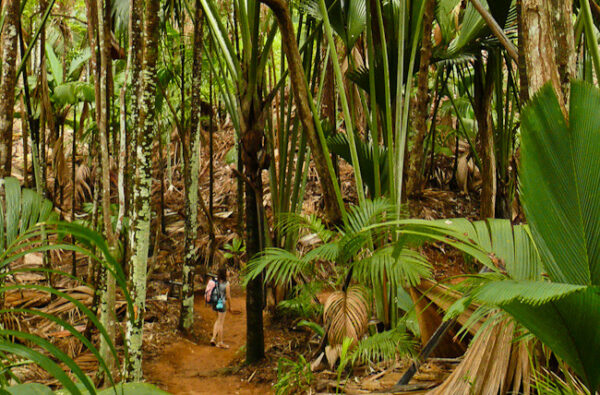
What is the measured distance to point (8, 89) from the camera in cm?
339

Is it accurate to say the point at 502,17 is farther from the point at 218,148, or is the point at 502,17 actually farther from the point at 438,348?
the point at 218,148

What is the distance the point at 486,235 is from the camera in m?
1.73

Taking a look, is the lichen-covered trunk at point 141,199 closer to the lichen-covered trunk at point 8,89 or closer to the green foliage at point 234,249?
the lichen-covered trunk at point 8,89

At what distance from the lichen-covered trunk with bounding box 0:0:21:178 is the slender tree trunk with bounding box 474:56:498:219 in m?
4.40

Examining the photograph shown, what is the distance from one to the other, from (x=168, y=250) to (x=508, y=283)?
28.0 ft

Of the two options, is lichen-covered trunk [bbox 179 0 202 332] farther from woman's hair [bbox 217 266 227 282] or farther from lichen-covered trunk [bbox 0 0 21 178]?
lichen-covered trunk [bbox 0 0 21 178]

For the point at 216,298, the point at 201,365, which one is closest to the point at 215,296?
the point at 216,298

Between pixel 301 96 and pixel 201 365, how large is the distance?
140 inches

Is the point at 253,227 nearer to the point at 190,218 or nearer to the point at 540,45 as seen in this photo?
the point at 190,218

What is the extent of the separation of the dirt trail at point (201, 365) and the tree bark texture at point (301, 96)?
1956mm

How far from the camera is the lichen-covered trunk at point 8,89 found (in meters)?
3.31

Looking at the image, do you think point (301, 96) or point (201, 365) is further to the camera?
point (201, 365)

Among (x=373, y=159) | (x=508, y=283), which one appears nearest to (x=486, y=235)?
(x=508, y=283)

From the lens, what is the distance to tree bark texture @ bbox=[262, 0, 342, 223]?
328 cm
